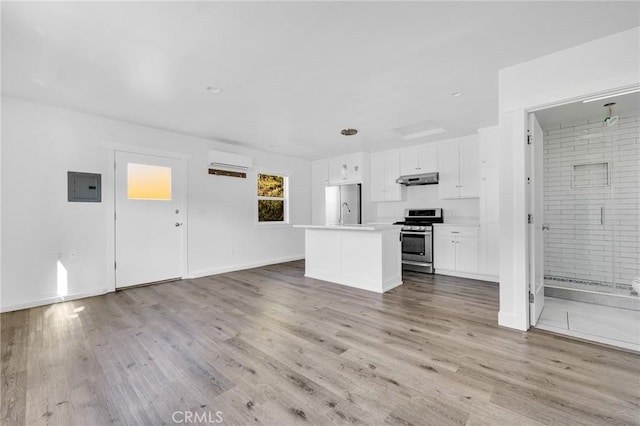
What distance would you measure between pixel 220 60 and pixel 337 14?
1.17 meters

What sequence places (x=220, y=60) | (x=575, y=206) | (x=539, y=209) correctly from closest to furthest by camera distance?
(x=220, y=60) < (x=539, y=209) < (x=575, y=206)

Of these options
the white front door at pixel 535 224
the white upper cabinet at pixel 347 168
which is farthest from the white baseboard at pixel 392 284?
the white upper cabinet at pixel 347 168

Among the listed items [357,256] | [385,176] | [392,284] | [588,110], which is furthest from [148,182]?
[588,110]

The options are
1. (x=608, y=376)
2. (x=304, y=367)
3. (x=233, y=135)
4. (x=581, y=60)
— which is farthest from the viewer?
(x=233, y=135)

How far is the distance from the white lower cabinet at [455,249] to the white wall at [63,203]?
414cm

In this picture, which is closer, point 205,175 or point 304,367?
point 304,367

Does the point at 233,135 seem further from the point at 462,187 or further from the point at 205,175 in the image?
the point at 462,187

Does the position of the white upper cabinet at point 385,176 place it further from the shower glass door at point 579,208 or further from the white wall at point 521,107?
the white wall at point 521,107

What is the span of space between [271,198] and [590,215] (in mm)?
5375

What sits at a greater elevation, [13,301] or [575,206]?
[575,206]

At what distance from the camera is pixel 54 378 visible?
181 cm

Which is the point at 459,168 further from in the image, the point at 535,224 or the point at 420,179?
the point at 535,224

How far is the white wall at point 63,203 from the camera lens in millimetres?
3176

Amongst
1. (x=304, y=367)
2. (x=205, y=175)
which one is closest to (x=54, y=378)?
(x=304, y=367)
